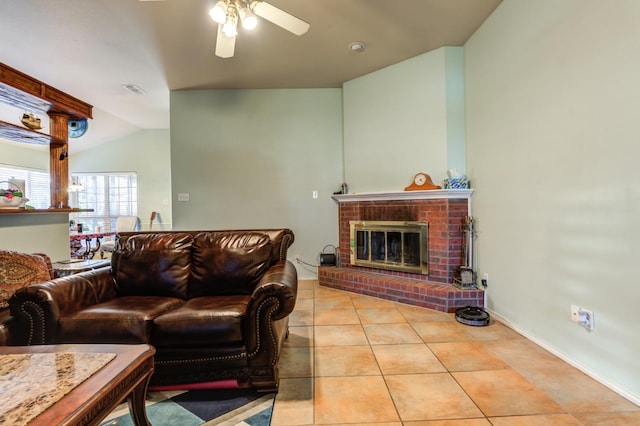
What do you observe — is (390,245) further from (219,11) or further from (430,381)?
(219,11)

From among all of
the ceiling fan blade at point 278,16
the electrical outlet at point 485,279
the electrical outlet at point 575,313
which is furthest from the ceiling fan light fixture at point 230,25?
the electrical outlet at point 485,279

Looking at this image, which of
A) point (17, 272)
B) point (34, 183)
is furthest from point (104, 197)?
point (17, 272)

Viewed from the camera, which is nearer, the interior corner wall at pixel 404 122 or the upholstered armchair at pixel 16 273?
the upholstered armchair at pixel 16 273

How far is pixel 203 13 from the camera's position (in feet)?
7.93

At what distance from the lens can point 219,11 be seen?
1674 millimetres

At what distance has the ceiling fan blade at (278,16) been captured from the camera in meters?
1.78

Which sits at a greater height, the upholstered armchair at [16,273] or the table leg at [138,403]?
the upholstered armchair at [16,273]

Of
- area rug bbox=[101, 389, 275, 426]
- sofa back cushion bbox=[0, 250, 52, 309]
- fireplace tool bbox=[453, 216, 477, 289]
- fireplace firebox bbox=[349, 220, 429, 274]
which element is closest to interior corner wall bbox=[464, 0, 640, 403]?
fireplace tool bbox=[453, 216, 477, 289]

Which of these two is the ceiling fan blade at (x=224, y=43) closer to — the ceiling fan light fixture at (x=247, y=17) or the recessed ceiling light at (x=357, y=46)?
the ceiling fan light fixture at (x=247, y=17)

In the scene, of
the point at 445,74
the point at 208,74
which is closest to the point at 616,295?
the point at 445,74

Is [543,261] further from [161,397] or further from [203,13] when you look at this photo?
[203,13]

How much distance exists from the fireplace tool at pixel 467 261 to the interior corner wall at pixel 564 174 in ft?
0.47

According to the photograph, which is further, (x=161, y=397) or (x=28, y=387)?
(x=161, y=397)

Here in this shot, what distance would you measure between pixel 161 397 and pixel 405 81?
354 cm
